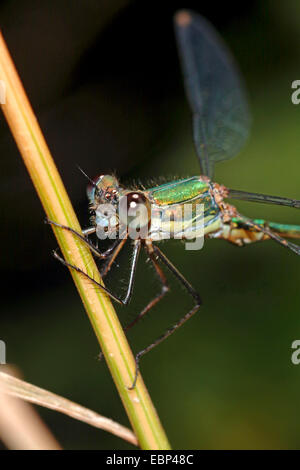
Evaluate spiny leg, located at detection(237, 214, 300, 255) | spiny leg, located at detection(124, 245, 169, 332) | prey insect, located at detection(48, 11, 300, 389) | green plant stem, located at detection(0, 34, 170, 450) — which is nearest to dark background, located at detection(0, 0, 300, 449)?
spiny leg, located at detection(124, 245, 169, 332)

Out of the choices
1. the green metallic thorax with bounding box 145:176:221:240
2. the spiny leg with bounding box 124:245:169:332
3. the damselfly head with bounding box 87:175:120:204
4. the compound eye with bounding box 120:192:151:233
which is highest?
the damselfly head with bounding box 87:175:120:204

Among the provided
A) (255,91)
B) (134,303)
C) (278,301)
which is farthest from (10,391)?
(255,91)

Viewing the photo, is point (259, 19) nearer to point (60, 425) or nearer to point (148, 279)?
point (148, 279)

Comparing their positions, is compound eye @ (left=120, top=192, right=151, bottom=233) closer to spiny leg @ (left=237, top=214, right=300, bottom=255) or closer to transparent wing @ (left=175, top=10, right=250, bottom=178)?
spiny leg @ (left=237, top=214, right=300, bottom=255)

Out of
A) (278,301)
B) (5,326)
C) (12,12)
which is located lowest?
(278,301)

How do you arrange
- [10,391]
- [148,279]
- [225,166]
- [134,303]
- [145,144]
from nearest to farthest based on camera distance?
1. [10,391]
2. [134,303]
3. [148,279]
4. [225,166]
5. [145,144]

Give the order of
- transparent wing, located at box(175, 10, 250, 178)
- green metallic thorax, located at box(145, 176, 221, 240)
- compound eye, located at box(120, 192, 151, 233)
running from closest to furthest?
compound eye, located at box(120, 192, 151, 233), green metallic thorax, located at box(145, 176, 221, 240), transparent wing, located at box(175, 10, 250, 178)

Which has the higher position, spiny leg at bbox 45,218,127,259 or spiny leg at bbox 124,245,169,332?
spiny leg at bbox 45,218,127,259
